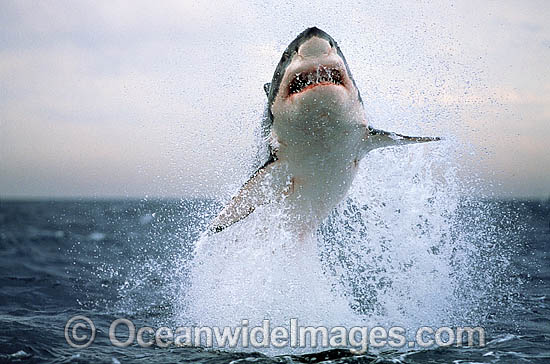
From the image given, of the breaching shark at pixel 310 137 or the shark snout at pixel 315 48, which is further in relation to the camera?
the breaching shark at pixel 310 137

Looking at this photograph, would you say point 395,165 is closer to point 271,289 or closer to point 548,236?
point 271,289

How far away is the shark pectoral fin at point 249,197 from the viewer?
8500 mm

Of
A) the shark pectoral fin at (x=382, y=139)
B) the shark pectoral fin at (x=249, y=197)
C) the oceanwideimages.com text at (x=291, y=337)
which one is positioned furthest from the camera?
the shark pectoral fin at (x=249, y=197)

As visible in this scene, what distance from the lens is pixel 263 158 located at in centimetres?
930

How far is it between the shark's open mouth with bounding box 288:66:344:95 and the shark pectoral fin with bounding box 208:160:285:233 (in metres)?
1.81

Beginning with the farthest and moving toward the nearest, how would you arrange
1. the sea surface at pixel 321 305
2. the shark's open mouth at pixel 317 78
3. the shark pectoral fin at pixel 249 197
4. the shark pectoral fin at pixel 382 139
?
the shark pectoral fin at pixel 249 197 → the shark pectoral fin at pixel 382 139 → the sea surface at pixel 321 305 → the shark's open mouth at pixel 317 78

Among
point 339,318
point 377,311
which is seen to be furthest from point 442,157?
point 339,318

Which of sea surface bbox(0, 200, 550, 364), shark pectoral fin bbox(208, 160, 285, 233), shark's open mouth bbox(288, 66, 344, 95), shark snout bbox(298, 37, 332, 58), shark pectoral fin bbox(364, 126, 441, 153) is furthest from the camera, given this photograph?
shark pectoral fin bbox(208, 160, 285, 233)

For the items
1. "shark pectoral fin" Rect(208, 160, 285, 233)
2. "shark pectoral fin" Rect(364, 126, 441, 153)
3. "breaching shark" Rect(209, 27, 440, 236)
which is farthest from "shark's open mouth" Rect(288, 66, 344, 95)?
"shark pectoral fin" Rect(208, 160, 285, 233)

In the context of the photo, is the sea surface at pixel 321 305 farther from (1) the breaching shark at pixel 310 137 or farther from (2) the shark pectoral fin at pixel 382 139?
(2) the shark pectoral fin at pixel 382 139

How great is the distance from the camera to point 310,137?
7.63 m

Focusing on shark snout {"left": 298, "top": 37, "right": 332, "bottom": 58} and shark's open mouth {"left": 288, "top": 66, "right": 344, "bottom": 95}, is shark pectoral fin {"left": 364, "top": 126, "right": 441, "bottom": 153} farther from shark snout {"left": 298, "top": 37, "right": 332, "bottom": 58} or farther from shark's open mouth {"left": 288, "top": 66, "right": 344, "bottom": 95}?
shark snout {"left": 298, "top": 37, "right": 332, "bottom": 58}

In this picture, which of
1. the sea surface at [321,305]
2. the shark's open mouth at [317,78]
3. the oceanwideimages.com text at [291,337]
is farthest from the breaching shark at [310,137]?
the oceanwideimages.com text at [291,337]

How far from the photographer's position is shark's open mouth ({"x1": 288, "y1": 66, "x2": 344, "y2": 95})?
22.8 ft
